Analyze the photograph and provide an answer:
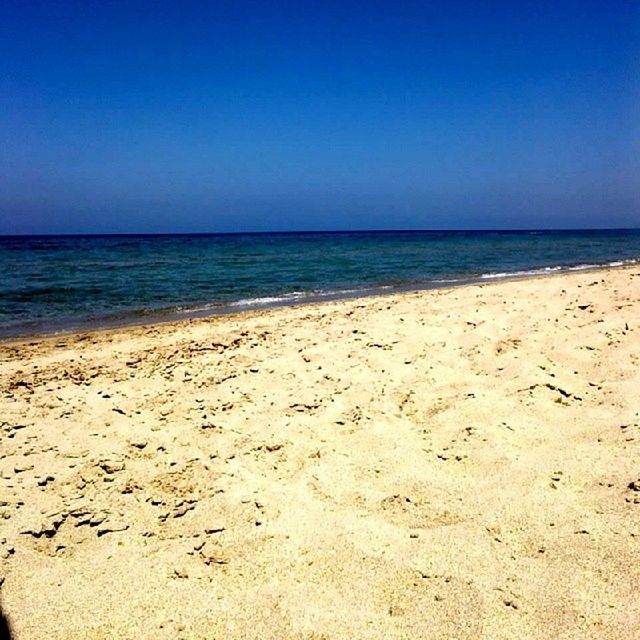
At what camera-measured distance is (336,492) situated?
9.57ft

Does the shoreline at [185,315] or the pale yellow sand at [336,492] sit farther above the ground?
the shoreline at [185,315]

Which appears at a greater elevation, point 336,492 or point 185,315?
point 185,315

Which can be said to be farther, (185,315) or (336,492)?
(185,315)

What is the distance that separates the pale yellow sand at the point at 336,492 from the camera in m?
2.08

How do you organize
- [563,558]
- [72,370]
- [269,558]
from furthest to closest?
1. [72,370]
2. [269,558]
3. [563,558]

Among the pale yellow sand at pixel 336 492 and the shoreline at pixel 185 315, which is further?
the shoreline at pixel 185 315

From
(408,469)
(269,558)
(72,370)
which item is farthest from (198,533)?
(72,370)

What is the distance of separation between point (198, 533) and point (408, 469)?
1.36 meters

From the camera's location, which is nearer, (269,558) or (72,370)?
(269,558)

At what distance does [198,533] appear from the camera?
103 inches

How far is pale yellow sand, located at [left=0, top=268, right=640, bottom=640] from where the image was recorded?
6.82 feet

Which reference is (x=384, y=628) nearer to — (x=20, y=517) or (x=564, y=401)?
(x=20, y=517)

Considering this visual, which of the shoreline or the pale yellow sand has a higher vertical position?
the shoreline

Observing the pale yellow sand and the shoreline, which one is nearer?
the pale yellow sand
